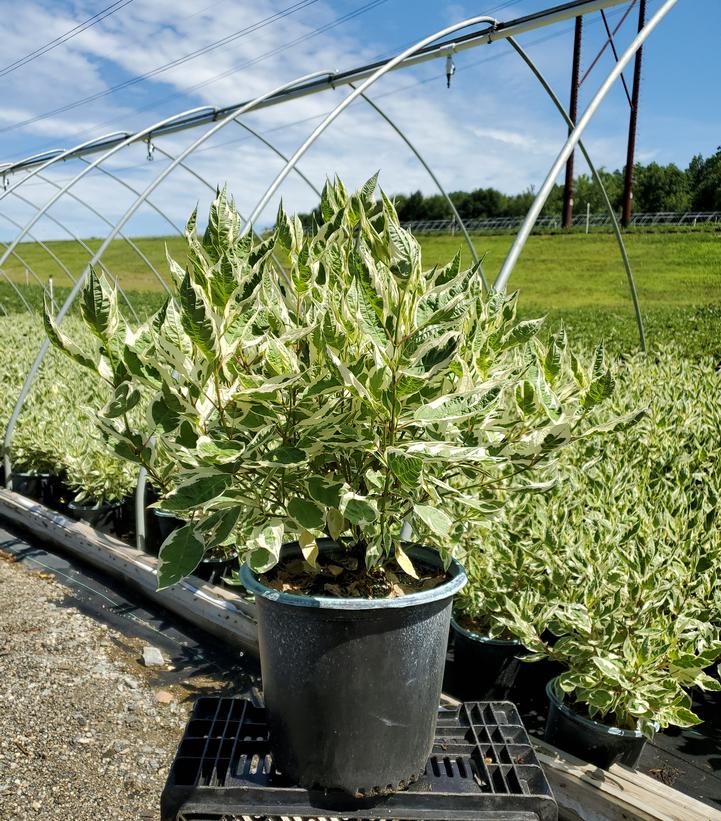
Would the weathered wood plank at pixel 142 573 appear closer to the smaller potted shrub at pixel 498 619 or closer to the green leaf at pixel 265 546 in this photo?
the smaller potted shrub at pixel 498 619

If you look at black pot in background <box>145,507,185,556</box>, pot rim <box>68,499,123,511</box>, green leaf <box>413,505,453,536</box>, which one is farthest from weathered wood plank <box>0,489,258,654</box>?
green leaf <box>413,505,453,536</box>

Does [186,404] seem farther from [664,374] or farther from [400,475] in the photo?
[664,374]

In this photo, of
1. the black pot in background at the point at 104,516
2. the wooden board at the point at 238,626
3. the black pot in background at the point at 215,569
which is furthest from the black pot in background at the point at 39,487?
the black pot in background at the point at 215,569

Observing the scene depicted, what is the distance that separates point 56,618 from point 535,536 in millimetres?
2155

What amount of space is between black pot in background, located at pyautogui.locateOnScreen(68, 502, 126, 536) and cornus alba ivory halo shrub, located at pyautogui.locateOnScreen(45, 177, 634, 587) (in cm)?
293

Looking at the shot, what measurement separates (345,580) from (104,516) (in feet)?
10.0

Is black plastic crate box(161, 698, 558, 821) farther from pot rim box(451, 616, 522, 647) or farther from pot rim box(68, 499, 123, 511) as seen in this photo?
pot rim box(68, 499, 123, 511)

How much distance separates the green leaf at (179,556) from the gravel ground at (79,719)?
110cm

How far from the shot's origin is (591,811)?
5.68ft

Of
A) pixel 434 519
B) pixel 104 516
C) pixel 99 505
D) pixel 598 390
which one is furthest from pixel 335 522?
pixel 104 516

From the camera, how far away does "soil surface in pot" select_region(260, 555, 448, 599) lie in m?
1.43

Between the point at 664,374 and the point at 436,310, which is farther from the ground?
the point at 436,310

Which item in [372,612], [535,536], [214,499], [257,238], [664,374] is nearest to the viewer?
[214,499]

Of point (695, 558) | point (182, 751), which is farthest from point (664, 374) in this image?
point (182, 751)
